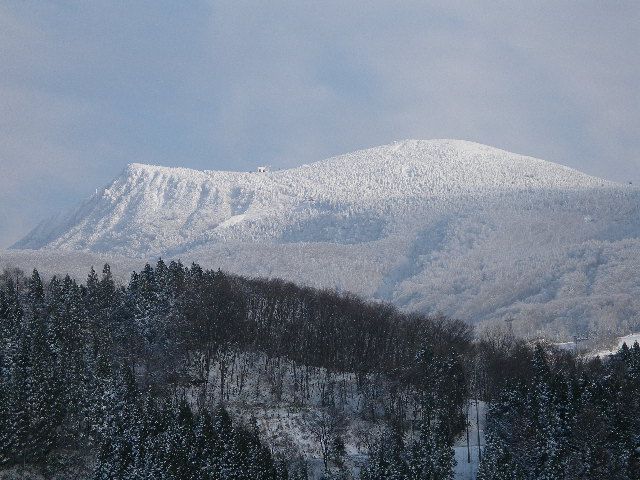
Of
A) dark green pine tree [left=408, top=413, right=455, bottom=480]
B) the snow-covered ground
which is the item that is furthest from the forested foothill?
the snow-covered ground

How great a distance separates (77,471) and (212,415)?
1557cm

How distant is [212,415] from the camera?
308 ft

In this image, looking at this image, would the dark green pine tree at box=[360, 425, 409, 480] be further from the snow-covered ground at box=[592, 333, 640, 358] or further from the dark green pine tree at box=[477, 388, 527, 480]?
the snow-covered ground at box=[592, 333, 640, 358]

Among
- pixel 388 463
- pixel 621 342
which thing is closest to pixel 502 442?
pixel 388 463

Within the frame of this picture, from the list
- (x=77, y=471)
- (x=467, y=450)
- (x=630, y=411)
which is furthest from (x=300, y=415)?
(x=630, y=411)

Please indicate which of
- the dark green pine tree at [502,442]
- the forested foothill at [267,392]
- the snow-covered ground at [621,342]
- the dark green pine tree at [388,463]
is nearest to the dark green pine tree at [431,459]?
the forested foothill at [267,392]

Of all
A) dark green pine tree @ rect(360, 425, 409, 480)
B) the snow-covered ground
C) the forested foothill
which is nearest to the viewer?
dark green pine tree @ rect(360, 425, 409, 480)

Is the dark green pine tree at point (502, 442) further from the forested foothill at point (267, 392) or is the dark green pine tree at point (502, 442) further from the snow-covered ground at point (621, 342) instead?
the snow-covered ground at point (621, 342)

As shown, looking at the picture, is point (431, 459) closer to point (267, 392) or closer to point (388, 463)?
point (388, 463)

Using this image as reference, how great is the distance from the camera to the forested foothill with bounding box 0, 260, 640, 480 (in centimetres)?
8012

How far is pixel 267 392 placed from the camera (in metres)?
105


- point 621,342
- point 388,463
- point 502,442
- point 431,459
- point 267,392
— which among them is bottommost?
point 388,463

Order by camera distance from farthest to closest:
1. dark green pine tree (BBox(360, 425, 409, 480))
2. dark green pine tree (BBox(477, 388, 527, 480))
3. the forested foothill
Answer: the forested foothill, dark green pine tree (BBox(360, 425, 409, 480)), dark green pine tree (BBox(477, 388, 527, 480))

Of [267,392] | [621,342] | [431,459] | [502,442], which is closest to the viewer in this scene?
[431,459]
